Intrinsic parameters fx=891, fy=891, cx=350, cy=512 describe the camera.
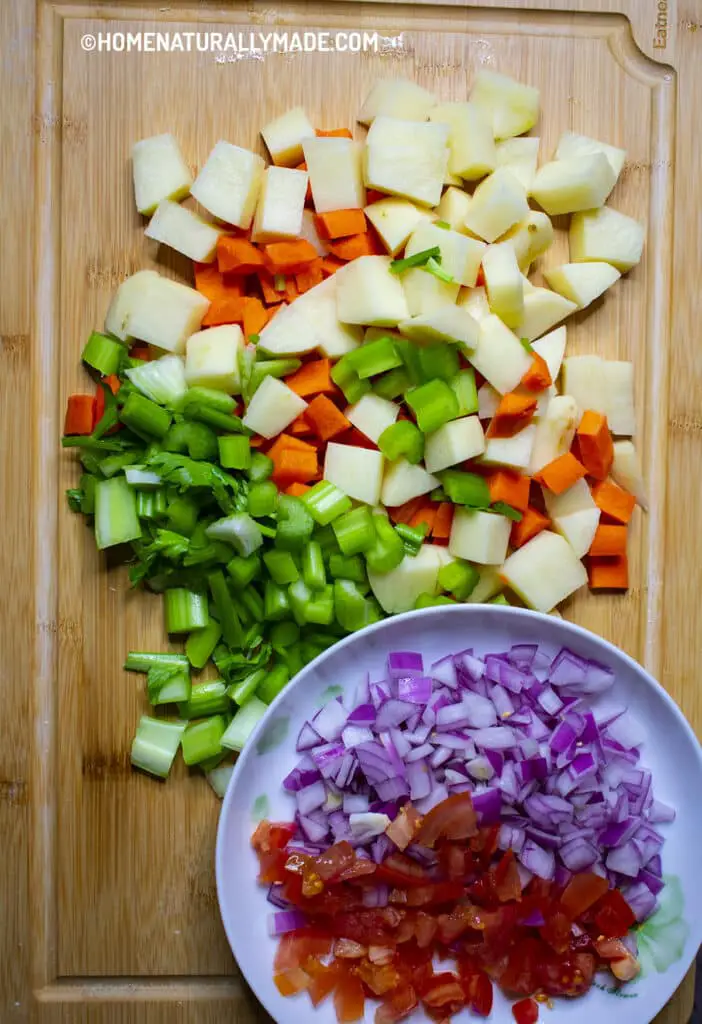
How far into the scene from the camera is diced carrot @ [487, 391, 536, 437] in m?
1.60

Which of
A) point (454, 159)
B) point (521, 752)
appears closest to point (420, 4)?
point (454, 159)

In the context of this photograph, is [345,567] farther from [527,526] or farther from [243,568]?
[527,526]

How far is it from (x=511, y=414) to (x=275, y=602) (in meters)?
0.55

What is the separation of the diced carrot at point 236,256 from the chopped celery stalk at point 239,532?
45cm

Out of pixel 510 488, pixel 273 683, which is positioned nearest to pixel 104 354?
pixel 273 683

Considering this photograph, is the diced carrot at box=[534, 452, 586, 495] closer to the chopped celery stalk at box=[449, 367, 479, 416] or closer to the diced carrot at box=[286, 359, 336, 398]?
the chopped celery stalk at box=[449, 367, 479, 416]

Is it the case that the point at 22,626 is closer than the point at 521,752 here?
No

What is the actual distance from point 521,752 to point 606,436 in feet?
1.97

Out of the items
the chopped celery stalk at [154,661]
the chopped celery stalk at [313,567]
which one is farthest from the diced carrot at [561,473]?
the chopped celery stalk at [154,661]

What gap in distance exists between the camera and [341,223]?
5.36ft

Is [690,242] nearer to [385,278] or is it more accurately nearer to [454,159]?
[454,159]

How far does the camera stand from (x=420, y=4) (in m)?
1.70

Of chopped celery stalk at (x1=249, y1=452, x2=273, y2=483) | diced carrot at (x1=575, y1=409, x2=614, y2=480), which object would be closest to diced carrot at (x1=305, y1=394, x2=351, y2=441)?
chopped celery stalk at (x1=249, y1=452, x2=273, y2=483)

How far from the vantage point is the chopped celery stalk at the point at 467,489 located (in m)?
1.63
